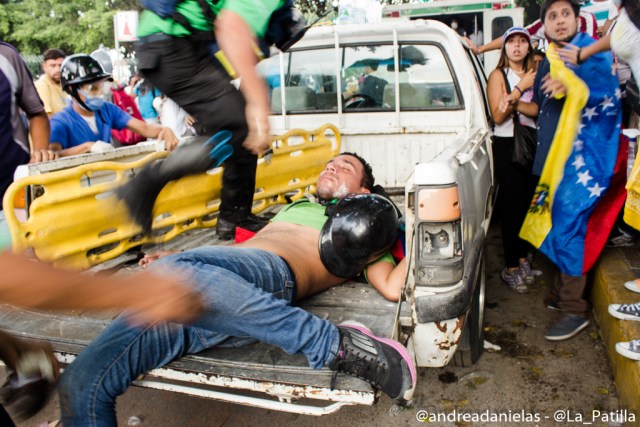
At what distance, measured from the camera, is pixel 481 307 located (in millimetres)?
3174

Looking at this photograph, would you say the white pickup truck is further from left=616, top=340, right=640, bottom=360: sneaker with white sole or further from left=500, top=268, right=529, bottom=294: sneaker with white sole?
left=500, top=268, right=529, bottom=294: sneaker with white sole

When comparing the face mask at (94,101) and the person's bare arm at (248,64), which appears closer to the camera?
the person's bare arm at (248,64)

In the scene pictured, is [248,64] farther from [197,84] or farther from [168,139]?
[168,139]

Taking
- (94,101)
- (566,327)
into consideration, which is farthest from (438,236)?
(94,101)

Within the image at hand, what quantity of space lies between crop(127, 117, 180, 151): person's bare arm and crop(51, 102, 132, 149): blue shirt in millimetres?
137

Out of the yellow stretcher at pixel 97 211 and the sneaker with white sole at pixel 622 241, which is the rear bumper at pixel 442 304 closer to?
the yellow stretcher at pixel 97 211

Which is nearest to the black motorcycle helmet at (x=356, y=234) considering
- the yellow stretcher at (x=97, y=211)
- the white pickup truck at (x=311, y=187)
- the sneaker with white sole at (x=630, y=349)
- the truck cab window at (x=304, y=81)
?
the white pickup truck at (x=311, y=187)

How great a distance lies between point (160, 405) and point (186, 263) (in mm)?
1347

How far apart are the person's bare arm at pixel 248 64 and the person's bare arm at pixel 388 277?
920mm

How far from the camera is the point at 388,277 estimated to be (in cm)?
259

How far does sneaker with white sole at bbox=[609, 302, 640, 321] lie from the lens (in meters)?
2.98

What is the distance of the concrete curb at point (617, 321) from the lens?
258 cm

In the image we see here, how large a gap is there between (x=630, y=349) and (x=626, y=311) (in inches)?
17.1

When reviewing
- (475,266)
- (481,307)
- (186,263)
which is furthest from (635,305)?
(186,263)
